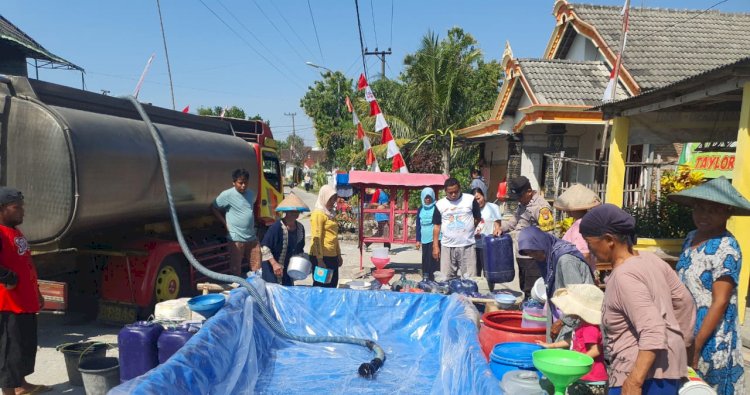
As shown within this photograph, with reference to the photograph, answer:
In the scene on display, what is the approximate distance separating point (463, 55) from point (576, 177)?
7.74m

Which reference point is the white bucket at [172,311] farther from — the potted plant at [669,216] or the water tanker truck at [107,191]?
the potted plant at [669,216]

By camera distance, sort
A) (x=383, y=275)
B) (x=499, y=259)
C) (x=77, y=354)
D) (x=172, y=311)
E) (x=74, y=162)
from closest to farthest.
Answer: (x=77, y=354) < (x=172, y=311) < (x=74, y=162) < (x=383, y=275) < (x=499, y=259)

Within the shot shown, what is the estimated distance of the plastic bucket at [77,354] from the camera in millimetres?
4092

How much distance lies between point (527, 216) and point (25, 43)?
21039 millimetres

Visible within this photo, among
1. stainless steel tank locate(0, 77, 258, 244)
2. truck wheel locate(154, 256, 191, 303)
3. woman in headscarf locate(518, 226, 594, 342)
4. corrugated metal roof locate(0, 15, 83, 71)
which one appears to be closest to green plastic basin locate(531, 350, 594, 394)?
woman in headscarf locate(518, 226, 594, 342)

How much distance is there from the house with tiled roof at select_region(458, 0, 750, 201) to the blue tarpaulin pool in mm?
8893

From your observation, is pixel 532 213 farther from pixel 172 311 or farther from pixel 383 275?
pixel 172 311

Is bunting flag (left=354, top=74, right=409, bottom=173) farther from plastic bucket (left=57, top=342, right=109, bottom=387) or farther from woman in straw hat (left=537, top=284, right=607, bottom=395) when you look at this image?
woman in straw hat (left=537, top=284, right=607, bottom=395)

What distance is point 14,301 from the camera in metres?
3.75

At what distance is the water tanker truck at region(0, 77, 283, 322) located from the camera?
470 centimetres

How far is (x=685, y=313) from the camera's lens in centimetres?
240

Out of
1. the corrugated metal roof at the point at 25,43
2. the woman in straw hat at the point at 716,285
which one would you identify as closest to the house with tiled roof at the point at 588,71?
the woman in straw hat at the point at 716,285

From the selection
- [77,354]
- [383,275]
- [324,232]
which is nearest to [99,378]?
[77,354]

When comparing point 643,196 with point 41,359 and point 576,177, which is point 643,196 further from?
point 41,359
